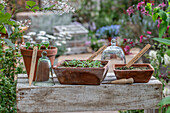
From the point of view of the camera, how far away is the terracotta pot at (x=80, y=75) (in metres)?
1.42

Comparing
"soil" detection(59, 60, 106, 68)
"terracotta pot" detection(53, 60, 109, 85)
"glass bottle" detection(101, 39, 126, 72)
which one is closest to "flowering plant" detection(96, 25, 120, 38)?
"glass bottle" detection(101, 39, 126, 72)

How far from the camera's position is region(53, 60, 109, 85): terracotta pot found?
1.42m

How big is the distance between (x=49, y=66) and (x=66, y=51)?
368cm

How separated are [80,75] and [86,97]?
0.12m

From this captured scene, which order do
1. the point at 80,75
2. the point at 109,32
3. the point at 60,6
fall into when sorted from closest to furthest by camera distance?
the point at 80,75, the point at 60,6, the point at 109,32

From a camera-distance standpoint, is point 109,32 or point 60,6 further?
point 109,32

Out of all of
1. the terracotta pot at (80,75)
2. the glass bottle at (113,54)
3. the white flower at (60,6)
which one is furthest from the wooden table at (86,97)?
the white flower at (60,6)

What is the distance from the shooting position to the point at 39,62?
4.92ft

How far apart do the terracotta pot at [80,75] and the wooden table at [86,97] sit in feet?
0.09

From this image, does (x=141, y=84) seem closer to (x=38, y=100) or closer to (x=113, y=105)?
(x=113, y=105)

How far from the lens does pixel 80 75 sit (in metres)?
1.43

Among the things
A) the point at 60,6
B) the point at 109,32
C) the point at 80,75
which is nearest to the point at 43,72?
the point at 80,75

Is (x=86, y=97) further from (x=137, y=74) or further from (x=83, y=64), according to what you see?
A: (x=137, y=74)

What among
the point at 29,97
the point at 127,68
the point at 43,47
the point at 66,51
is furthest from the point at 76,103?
the point at 66,51
